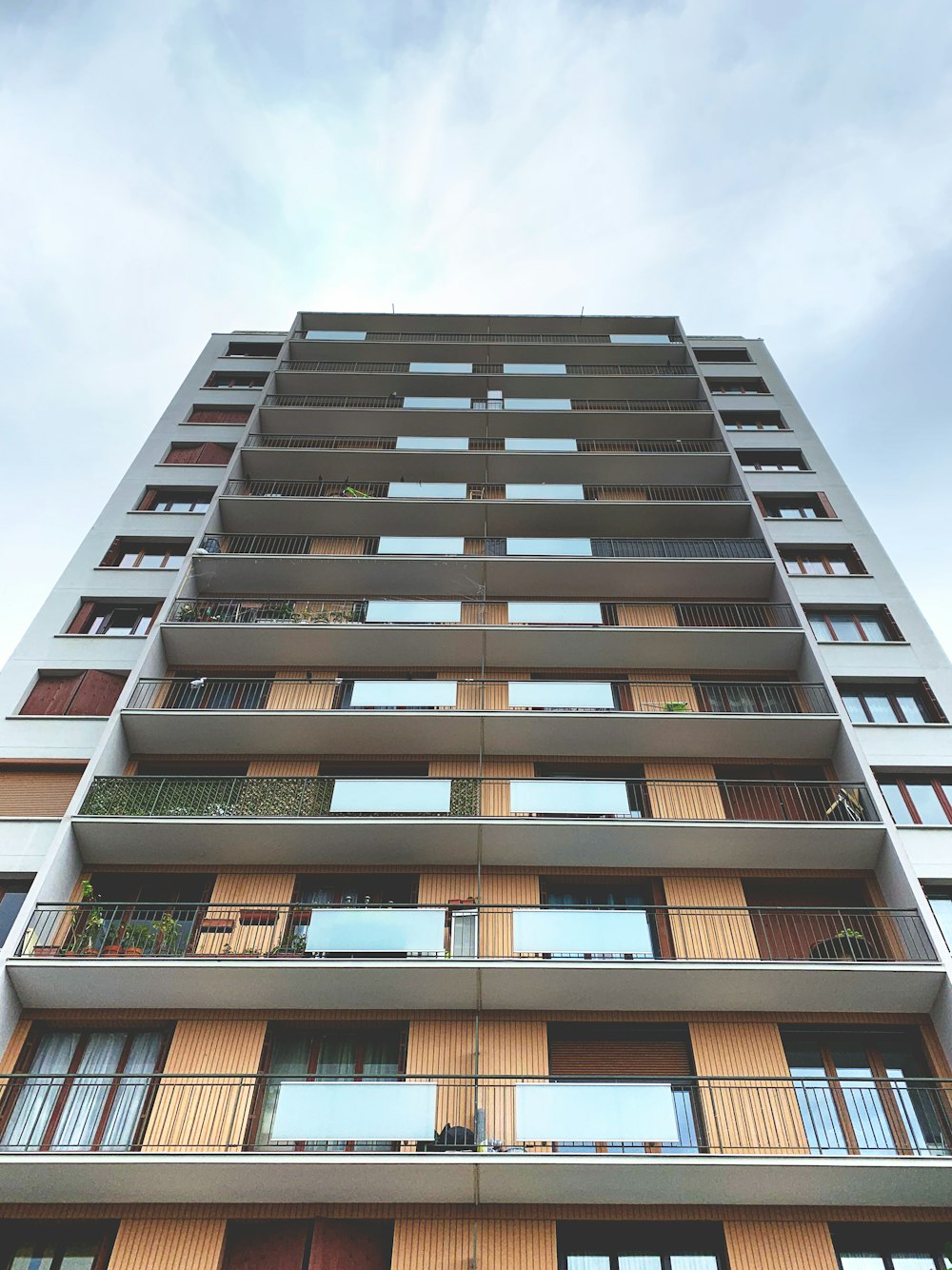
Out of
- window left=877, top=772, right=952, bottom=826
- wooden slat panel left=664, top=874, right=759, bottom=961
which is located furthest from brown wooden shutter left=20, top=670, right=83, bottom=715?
window left=877, top=772, right=952, bottom=826

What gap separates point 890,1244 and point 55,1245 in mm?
11338

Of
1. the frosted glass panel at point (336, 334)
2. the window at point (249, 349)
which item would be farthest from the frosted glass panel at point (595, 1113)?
the frosted glass panel at point (336, 334)

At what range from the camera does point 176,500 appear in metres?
22.6

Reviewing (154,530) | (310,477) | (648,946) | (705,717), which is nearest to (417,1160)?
(648,946)

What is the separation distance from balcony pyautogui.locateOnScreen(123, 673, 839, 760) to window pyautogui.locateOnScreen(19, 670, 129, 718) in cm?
82

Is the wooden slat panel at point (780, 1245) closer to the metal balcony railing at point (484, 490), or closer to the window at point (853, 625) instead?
the window at point (853, 625)

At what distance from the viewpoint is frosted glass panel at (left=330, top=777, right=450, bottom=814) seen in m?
15.2

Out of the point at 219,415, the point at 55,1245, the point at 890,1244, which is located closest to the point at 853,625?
the point at 890,1244

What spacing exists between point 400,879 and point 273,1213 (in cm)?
531

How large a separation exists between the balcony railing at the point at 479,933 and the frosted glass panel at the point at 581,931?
0.05 ft

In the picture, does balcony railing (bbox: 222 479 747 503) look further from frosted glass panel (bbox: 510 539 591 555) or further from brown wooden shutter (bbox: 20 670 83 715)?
brown wooden shutter (bbox: 20 670 83 715)

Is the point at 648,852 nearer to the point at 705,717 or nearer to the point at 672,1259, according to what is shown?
the point at 705,717

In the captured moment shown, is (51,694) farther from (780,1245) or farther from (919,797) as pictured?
(919,797)

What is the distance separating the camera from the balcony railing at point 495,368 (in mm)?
27797
